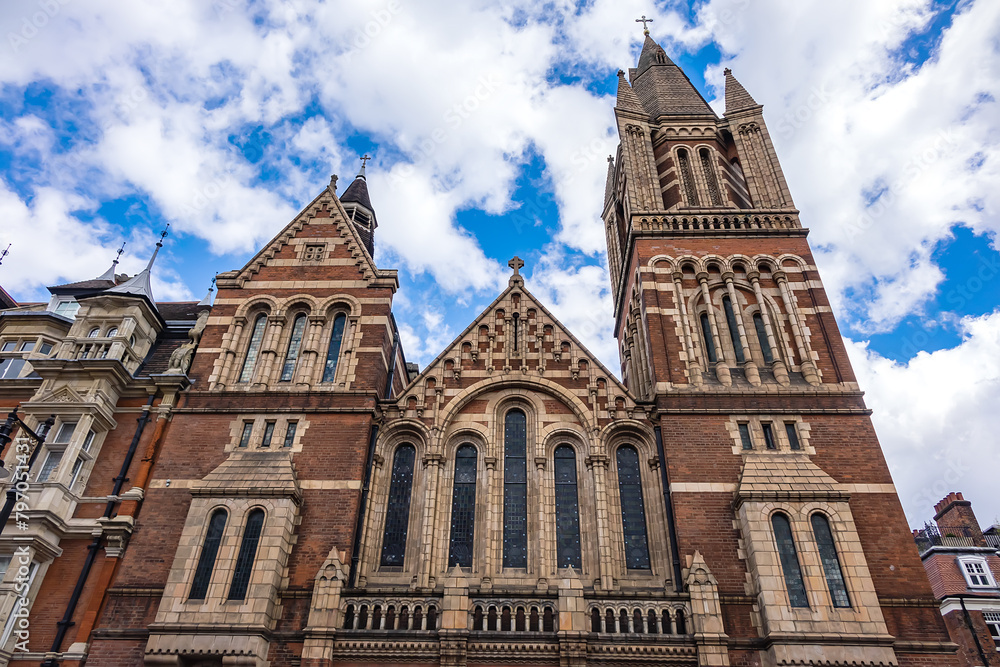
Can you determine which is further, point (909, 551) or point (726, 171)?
point (726, 171)

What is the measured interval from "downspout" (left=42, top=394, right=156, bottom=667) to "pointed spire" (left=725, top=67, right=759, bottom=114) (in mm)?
24936

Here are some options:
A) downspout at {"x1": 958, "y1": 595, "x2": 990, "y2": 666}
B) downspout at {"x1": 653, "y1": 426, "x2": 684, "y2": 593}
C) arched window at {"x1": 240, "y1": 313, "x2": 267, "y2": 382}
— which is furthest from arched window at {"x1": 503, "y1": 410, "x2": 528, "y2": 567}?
downspout at {"x1": 958, "y1": 595, "x2": 990, "y2": 666}

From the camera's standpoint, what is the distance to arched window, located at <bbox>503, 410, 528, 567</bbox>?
713 inches

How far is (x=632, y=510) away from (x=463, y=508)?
15.4 ft

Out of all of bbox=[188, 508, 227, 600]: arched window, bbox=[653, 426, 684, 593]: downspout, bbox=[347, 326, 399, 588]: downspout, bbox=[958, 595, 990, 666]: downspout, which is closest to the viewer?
bbox=[188, 508, 227, 600]: arched window

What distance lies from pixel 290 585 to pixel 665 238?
16346mm

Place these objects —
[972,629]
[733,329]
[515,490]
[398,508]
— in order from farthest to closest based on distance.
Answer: [972,629], [733,329], [515,490], [398,508]

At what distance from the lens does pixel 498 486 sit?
18.9 m

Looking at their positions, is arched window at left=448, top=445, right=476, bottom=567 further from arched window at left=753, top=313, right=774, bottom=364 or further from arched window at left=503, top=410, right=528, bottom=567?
arched window at left=753, top=313, right=774, bottom=364

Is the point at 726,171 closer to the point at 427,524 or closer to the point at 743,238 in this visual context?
the point at 743,238

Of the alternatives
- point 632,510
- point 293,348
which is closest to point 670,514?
point 632,510

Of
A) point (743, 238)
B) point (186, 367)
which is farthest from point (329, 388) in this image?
point (743, 238)

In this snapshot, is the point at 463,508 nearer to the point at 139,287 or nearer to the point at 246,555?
the point at 246,555

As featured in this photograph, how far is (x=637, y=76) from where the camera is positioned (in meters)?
35.2
